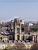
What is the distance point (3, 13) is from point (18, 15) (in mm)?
229

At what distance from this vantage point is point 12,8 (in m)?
1.85

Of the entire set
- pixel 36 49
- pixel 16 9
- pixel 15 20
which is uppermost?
pixel 16 9

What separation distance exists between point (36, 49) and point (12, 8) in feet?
2.34

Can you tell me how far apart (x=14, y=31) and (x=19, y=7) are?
37 cm

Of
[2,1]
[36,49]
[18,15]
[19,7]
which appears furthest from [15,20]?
[36,49]

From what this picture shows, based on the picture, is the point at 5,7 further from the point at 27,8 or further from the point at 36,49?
the point at 36,49

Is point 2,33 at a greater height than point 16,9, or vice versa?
point 16,9

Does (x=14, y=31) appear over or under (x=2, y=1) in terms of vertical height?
under

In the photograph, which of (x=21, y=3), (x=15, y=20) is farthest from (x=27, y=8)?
(x=15, y=20)

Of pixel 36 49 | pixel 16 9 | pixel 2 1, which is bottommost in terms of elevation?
pixel 36 49

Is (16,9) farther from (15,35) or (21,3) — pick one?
(15,35)

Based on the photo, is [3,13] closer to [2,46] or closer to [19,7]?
[19,7]

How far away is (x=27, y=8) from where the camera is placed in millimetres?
1847

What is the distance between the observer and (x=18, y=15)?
183cm
